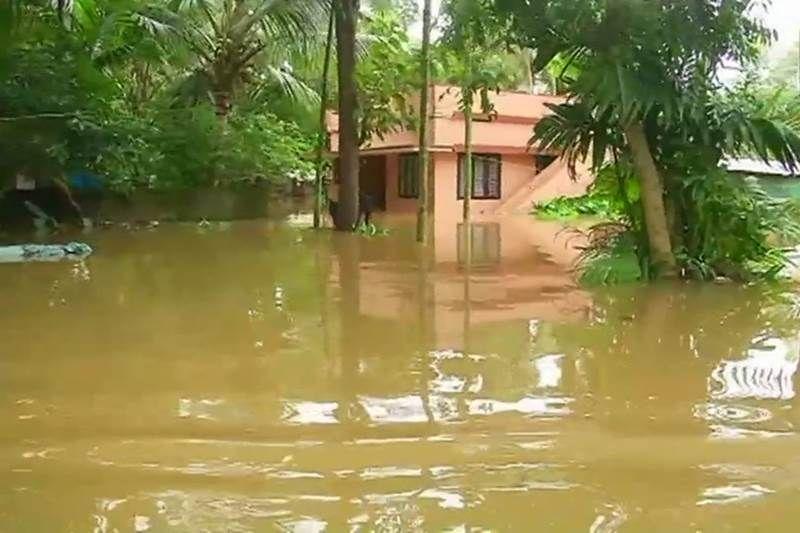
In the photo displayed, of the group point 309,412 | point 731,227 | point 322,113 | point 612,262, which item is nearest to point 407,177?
point 322,113

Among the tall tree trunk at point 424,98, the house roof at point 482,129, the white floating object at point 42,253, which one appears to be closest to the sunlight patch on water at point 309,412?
the white floating object at point 42,253

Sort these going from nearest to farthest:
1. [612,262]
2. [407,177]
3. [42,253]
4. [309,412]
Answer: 1. [309,412]
2. [612,262]
3. [42,253]
4. [407,177]

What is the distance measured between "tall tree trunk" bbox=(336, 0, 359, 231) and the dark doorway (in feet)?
36.4

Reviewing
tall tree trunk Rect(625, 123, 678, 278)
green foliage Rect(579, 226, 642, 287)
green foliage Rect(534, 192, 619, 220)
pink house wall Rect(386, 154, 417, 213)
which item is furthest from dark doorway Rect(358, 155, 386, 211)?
tall tree trunk Rect(625, 123, 678, 278)

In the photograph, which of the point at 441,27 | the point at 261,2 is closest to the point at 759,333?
the point at 441,27

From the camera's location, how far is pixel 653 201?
10.1 metres

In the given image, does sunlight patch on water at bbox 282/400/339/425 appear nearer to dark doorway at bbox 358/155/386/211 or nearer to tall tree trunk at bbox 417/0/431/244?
tall tree trunk at bbox 417/0/431/244

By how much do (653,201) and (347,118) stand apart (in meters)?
9.00

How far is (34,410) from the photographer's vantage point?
500cm

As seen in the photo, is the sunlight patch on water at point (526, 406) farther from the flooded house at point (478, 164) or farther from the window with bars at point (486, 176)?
the window with bars at point (486, 176)

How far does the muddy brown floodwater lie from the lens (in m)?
3.59

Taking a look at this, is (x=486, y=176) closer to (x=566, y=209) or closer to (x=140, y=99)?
(x=566, y=209)

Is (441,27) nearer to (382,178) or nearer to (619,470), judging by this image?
(619,470)

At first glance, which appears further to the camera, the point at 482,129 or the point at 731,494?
the point at 482,129
